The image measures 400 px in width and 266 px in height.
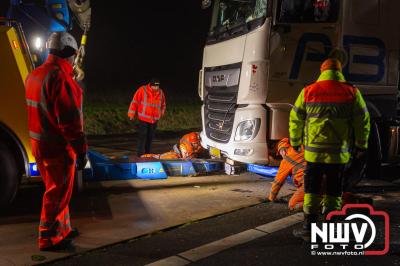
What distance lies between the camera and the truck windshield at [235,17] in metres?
6.09

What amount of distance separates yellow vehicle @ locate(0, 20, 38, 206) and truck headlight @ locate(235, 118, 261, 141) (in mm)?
2608

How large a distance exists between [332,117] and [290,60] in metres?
2.00

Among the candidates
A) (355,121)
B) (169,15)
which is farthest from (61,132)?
(169,15)

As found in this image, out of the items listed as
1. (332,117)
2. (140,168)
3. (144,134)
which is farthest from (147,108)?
(332,117)

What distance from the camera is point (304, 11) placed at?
590 centimetres

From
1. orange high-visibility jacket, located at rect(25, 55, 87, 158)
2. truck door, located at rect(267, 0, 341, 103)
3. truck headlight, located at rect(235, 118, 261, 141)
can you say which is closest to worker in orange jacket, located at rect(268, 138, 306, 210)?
truck headlight, located at rect(235, 118, 261, 141)

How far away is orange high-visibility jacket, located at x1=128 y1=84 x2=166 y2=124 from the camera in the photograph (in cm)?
885

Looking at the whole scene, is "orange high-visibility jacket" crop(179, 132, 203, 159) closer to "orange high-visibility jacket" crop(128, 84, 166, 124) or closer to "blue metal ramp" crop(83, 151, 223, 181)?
"blue metal ramp" crop(83, 151, 223, 181)

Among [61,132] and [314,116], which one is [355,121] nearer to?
[314,116]

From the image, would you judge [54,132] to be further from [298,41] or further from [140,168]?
[298,41]

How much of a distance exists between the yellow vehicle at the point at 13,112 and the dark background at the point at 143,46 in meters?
14.8

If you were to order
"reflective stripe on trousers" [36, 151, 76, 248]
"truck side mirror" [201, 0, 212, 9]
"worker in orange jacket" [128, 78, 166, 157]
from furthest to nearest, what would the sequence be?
"worker in orange jacket" [128, 78, 166, 157]
"truck side mirror" [201, 0, 212, 9]
"reflective stripe on trousers" [36, 151, 76, 248]

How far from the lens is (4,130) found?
4918mm

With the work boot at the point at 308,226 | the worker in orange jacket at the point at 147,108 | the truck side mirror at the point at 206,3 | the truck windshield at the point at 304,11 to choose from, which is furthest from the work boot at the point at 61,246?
the worker in orange jacket at the point at 147,108
